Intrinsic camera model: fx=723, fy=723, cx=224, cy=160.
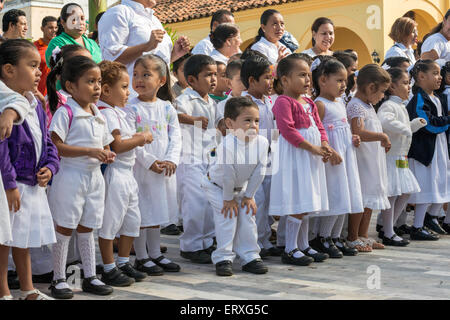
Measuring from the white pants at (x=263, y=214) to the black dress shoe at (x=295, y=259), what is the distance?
1.24 ft

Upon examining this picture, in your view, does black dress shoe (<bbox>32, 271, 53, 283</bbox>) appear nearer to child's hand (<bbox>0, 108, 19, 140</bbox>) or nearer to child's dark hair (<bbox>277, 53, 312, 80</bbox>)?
child's hand (<bbox>0, 108, 19, 140</bbox>)

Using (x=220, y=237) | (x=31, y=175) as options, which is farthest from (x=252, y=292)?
(x=31, y=175)

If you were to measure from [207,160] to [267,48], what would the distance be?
2056 mm

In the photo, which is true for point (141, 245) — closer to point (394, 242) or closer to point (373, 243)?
point (373, 243)

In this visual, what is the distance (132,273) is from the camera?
504 centimetres

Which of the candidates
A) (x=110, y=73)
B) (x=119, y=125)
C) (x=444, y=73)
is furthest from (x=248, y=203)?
(x=444, y=73)

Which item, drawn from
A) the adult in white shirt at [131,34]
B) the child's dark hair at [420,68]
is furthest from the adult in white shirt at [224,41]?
the child's dark hair at [420,68]

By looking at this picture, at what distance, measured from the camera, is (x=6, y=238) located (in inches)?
155

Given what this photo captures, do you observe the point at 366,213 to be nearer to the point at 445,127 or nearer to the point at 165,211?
the point at 445,127

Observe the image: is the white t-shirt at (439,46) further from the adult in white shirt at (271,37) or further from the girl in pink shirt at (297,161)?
the girl in pink shirt at (297,161)

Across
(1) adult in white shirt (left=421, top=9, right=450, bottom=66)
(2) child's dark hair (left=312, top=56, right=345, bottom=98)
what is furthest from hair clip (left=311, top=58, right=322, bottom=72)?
(1) adult in white shirt (left=421, top=9, right=450, bottom=66)

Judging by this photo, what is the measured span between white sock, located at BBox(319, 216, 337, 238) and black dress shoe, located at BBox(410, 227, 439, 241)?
131 cm

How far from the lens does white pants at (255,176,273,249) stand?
615cm

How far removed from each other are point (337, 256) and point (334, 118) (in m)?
1.19
